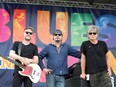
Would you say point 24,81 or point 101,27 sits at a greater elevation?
point 101,27

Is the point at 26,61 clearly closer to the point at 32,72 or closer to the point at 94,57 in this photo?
the point at 32,72

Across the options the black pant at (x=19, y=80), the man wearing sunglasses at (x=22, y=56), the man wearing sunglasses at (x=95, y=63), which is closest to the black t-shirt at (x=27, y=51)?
the man wearing sunglasses at (x=22, y=56)

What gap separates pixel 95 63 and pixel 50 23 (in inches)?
140

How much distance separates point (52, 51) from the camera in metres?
4.62

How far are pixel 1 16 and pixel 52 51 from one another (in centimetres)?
306

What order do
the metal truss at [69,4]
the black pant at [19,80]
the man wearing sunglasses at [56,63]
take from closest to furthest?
1. the black pant at [19,80]
2. the man wearing sunglasses at [56,63]
3. the metal truss at [69,4]

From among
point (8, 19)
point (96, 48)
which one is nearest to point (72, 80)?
point (96, 48)

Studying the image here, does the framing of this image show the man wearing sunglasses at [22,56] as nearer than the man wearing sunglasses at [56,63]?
Yes

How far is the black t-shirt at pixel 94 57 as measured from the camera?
4.05 m

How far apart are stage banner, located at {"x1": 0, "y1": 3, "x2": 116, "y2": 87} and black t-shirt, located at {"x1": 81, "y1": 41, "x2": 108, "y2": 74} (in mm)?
3127

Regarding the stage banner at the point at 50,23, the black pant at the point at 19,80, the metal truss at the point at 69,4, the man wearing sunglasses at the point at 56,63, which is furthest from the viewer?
the metal truss at the point at 69,4

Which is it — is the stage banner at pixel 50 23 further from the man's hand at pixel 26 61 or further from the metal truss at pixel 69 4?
the man's hand at pixel 26 61

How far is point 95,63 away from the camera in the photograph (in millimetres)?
4047

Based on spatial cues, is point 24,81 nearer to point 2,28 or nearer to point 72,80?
point 72,80
